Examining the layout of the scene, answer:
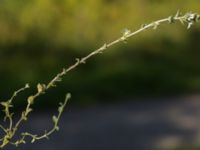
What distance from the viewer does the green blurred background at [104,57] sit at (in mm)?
6891

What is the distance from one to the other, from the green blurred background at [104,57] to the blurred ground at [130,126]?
0.20 metres

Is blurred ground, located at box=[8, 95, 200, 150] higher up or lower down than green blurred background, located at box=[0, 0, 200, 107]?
lower down

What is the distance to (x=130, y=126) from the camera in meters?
6.63

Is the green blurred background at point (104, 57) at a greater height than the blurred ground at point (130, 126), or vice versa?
the green blurred background at point (104, 57)

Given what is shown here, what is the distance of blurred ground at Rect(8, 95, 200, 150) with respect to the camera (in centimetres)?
611

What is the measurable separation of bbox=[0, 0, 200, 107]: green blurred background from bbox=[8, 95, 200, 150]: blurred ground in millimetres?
198

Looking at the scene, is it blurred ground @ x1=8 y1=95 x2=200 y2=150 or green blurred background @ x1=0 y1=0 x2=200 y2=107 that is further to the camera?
green blurred background @ x1=0 y1=0 x2=200 y2=107

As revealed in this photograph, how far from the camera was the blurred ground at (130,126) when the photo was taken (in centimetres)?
611

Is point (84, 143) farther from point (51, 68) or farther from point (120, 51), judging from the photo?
point (120, 51)

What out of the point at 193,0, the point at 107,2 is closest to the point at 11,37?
the point at 107,2

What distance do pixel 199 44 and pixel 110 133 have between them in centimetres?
216

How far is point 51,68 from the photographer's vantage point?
696 cm

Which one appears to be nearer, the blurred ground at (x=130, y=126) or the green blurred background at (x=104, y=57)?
the blurred ground at (x=130, y=126)

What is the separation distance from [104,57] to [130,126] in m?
1.20
